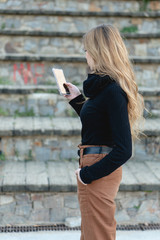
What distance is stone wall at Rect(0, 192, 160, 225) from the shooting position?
241 cm

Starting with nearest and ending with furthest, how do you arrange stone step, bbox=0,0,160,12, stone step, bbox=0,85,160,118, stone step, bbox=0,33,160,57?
1. stone step, bbox=0,85,160,118
2. stone step, bbox=0,33,160,57
3. stone step, bbox=0,0,160,12

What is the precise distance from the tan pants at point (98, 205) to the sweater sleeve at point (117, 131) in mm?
98

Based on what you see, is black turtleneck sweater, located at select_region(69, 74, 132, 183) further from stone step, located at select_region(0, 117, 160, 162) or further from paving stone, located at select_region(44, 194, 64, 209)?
stone step, located at select_region(0, 117, 160, 162)

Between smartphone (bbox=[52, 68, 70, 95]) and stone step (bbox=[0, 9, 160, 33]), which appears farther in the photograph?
stone step (bbox=[0, 9, 160, 33])

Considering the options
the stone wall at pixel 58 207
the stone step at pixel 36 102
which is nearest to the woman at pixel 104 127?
the stone wall at pixel 58 207

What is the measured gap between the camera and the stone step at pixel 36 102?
126 inches

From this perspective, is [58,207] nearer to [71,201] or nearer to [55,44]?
[71,201]

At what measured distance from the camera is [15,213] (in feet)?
7.95

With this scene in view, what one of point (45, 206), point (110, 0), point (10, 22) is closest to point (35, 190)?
point (45, 206)

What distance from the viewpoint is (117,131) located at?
1427 millimetres

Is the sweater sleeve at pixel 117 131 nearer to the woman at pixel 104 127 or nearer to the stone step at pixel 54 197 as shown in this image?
the woman at pixel 104 127

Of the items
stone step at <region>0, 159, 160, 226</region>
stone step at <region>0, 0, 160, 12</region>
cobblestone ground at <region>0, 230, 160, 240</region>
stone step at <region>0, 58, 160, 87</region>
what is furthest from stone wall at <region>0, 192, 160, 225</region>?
stone step at <region>0, 0, 160, 12</region>

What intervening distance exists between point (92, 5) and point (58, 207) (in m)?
3.31

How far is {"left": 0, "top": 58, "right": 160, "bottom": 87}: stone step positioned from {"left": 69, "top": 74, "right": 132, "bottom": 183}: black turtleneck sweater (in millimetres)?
2161
